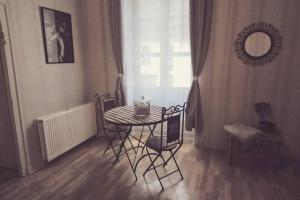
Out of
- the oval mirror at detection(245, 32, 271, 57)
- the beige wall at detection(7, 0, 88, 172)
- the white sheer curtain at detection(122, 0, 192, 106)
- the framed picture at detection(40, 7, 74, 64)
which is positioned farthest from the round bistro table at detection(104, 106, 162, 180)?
the oval mirror at detection(245, 32, 271, 57)

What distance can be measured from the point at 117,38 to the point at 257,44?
2.21m

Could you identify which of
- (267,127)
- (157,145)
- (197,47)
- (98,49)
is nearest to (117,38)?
(98,49)

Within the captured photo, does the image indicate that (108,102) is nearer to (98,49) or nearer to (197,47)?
(98,49)

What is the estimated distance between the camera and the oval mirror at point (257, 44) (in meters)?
2.96

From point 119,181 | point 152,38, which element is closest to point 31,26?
point 152,38

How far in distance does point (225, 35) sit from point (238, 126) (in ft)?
4.44

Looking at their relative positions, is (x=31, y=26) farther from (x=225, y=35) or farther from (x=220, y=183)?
(x=220, y=183)

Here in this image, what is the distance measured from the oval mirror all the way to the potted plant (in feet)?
2.36

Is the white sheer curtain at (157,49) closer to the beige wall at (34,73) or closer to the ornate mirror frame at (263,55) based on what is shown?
the ornate mirror frame at (263,55)

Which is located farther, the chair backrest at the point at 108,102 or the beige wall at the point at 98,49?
the beige wall at the point at 98,49

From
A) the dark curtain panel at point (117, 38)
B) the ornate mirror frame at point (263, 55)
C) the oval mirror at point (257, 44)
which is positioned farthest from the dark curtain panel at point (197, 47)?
the dark curtain panel at point (117, 38)

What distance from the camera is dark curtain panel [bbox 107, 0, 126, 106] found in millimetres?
3547

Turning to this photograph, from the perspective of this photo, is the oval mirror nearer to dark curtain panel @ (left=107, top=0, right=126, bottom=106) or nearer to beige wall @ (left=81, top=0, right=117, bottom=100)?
dark curtain panel @ (left=107, top=0, right=126, bottom=106)

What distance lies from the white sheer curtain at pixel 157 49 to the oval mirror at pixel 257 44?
888mm
